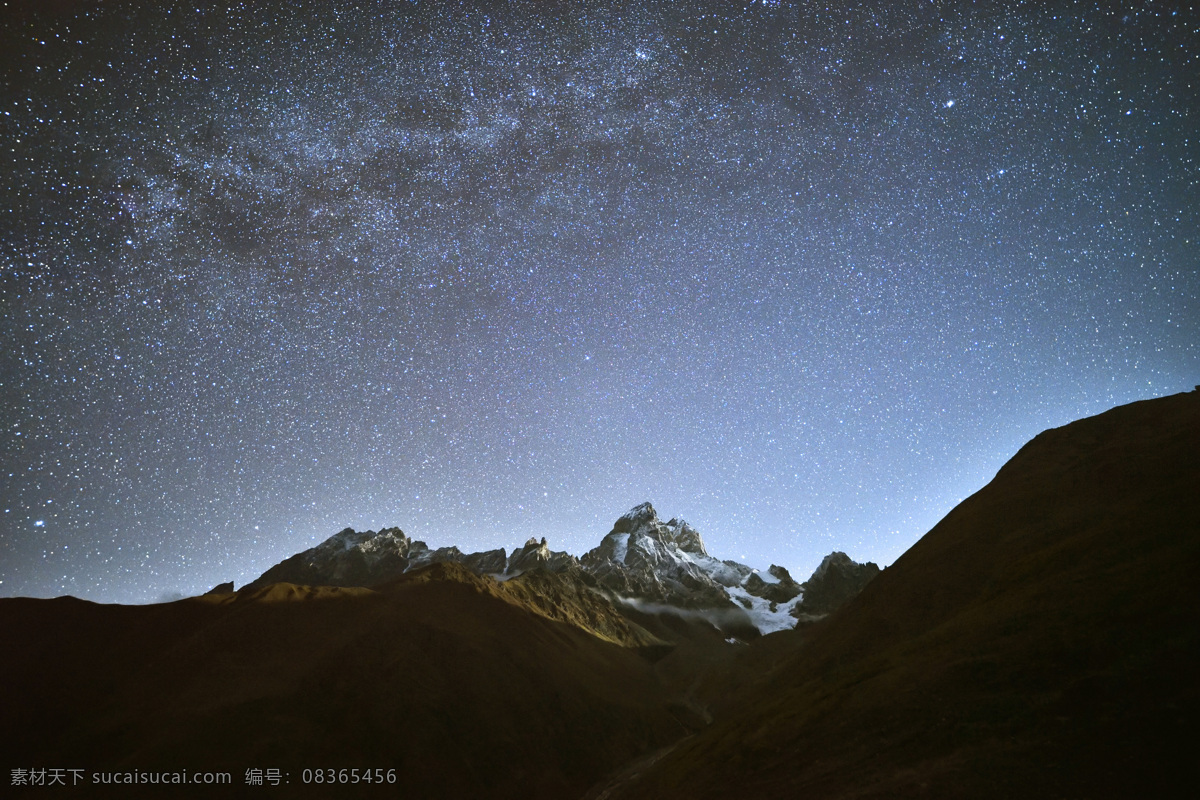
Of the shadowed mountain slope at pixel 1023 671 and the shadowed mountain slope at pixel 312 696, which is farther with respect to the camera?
the shadowed mountain slope at pixel 312 696

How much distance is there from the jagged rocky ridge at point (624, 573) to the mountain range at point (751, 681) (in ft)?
228

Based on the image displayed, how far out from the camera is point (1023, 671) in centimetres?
2180

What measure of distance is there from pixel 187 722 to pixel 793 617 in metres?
134

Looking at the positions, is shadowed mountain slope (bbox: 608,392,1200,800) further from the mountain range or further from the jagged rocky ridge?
the jagged rocky ridge

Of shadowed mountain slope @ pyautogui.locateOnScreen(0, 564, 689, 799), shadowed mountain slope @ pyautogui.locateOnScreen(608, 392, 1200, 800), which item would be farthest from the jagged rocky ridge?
shadowed mountain slope @ pyautogui.locateOnScreen(608, 392, 1200, 800)

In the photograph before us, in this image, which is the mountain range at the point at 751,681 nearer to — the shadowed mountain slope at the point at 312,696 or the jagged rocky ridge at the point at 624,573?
the shadowed mountain slope at the point at 312,696

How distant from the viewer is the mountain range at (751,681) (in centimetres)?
1888

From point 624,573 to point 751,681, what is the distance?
75253 millimetres

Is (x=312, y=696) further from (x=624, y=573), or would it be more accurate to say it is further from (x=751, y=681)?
(x=624, y=573)

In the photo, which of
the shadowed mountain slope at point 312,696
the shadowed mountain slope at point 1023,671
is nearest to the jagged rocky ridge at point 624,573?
the shadowed mountain slope at point 312,696

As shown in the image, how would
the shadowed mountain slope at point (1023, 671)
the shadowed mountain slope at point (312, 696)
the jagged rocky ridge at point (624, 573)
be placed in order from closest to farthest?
the shadowed mountain slope at point (1023, 671), the shadowed mountain slope at point (312, 696), the jagged rocky ridge at point (624, 573)

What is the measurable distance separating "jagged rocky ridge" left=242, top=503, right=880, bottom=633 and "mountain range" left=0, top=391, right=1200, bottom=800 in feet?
228

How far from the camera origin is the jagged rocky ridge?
13475 centimetres

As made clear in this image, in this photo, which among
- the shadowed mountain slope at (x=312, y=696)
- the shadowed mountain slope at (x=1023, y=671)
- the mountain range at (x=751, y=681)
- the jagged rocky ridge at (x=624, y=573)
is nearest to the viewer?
the shadowed mountain slope at (x=1023, y=671)
